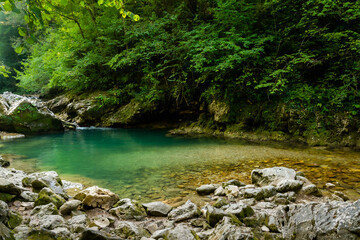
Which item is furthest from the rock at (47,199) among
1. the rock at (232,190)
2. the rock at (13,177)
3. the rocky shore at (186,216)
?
the rock at (232,190)

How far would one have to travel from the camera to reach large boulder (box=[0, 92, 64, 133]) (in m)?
11.2

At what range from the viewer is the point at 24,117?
37.4 ft

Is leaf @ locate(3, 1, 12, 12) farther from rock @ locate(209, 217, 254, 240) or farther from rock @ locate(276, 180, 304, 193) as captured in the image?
rock @ locate(276, 180, 304, 193)

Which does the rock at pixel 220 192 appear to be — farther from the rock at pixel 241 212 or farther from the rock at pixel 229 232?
the rock at pixel 229 232

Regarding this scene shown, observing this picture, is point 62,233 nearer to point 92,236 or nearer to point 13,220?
point 92,236

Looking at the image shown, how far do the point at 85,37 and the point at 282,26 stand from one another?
12441 mm

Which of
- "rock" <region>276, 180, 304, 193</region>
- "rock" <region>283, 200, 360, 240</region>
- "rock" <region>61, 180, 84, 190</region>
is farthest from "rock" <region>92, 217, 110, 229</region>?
"rock" <region>276, 180, 304, 193</region>

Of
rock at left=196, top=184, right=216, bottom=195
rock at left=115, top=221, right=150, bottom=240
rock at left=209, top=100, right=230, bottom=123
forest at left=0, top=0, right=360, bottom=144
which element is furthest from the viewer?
rock at left=209, top=100, right=230, bottom=123

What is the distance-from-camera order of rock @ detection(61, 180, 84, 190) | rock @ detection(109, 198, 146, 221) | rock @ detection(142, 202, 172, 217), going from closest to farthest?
rock @ detection(109, 198, 146, 221) < rock @ detection(142, 202, 172, 217) < rock @ detection(61, 180, 84, 190)

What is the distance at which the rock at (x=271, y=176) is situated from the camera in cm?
391

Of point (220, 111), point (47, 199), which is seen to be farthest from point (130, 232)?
point (220, 111)

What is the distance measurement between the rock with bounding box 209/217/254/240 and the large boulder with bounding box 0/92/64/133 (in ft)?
40.5

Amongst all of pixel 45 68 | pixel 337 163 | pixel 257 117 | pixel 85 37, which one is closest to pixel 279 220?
pixel 337 163

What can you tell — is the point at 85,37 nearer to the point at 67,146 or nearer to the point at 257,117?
the point at 67,146
